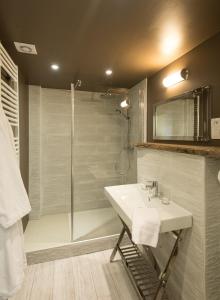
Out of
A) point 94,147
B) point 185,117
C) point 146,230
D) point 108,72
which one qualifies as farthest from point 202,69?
point 94,147

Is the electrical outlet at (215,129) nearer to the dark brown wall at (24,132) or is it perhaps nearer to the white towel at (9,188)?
the white towel at (9,188)

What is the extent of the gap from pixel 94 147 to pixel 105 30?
1.88 m

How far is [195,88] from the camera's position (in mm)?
1631

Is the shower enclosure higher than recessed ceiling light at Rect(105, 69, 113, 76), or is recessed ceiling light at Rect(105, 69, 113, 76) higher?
recessed ceiling light at Rect(105, 69, 113, 76)

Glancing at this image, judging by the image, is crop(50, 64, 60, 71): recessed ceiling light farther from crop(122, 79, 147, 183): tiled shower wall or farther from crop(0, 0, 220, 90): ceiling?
crop(122, 79, 147, 183): tiled shower wall

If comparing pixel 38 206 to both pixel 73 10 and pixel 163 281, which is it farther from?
pixel 73 10

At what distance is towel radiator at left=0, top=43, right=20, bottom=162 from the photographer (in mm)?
1510

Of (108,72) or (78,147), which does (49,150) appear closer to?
(78,147)

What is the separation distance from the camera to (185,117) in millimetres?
1738

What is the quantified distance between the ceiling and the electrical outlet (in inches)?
26.4

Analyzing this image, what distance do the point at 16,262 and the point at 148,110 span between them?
209 centimetres

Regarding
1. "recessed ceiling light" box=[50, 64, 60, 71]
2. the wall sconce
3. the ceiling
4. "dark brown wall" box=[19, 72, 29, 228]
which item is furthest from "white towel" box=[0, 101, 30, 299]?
the wall sconce

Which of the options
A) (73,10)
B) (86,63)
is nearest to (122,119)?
(86,63)

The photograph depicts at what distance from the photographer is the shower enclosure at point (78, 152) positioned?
107 inches
